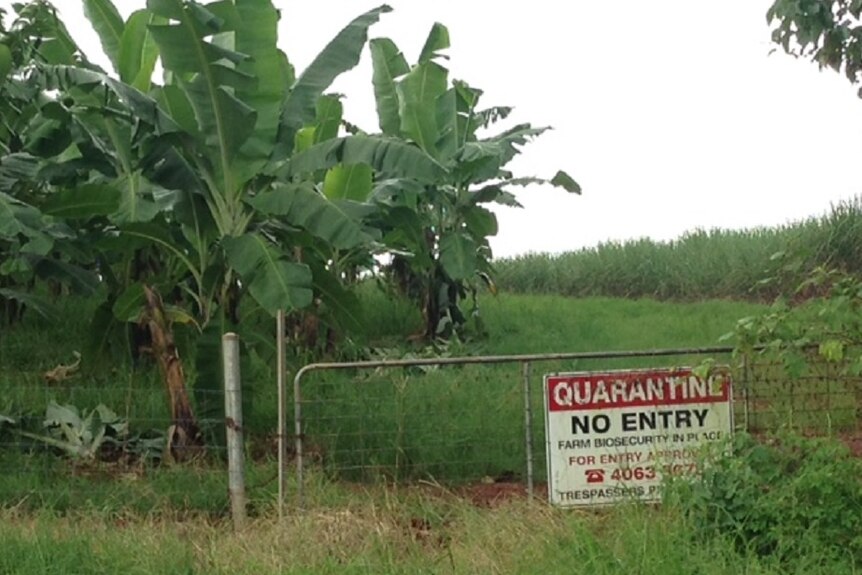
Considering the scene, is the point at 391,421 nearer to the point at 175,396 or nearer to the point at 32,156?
the point at 175,396

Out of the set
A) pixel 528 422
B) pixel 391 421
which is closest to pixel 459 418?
pixel 391 421

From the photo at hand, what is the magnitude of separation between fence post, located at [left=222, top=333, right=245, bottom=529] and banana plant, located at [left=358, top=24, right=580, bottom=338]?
10.9ft

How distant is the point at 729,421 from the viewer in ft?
22.4

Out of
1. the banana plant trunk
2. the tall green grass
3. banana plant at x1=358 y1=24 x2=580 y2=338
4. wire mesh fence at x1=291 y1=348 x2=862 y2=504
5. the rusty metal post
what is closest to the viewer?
the rusty metal post

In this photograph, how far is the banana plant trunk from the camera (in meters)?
7.98

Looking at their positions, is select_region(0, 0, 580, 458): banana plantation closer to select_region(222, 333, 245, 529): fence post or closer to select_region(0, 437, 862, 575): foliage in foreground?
select_region(222, 333, 245, 529): fence post

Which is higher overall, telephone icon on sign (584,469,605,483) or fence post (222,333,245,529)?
fence post (222,333,245,529)

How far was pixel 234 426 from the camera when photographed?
6.76 meters

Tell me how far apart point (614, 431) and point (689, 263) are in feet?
43.9

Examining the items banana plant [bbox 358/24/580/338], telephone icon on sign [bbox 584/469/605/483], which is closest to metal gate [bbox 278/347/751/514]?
telephone icon on sign [bbox 584/469/605/483]

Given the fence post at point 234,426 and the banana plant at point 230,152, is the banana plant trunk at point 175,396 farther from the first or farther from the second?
the fence post at point 234,426

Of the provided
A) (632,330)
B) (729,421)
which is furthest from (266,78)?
(632,330)

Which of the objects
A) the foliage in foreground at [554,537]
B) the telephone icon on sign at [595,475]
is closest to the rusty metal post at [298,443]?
the foliage in foreground at [554,537]

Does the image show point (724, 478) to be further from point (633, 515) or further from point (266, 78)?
point (266, 78)
